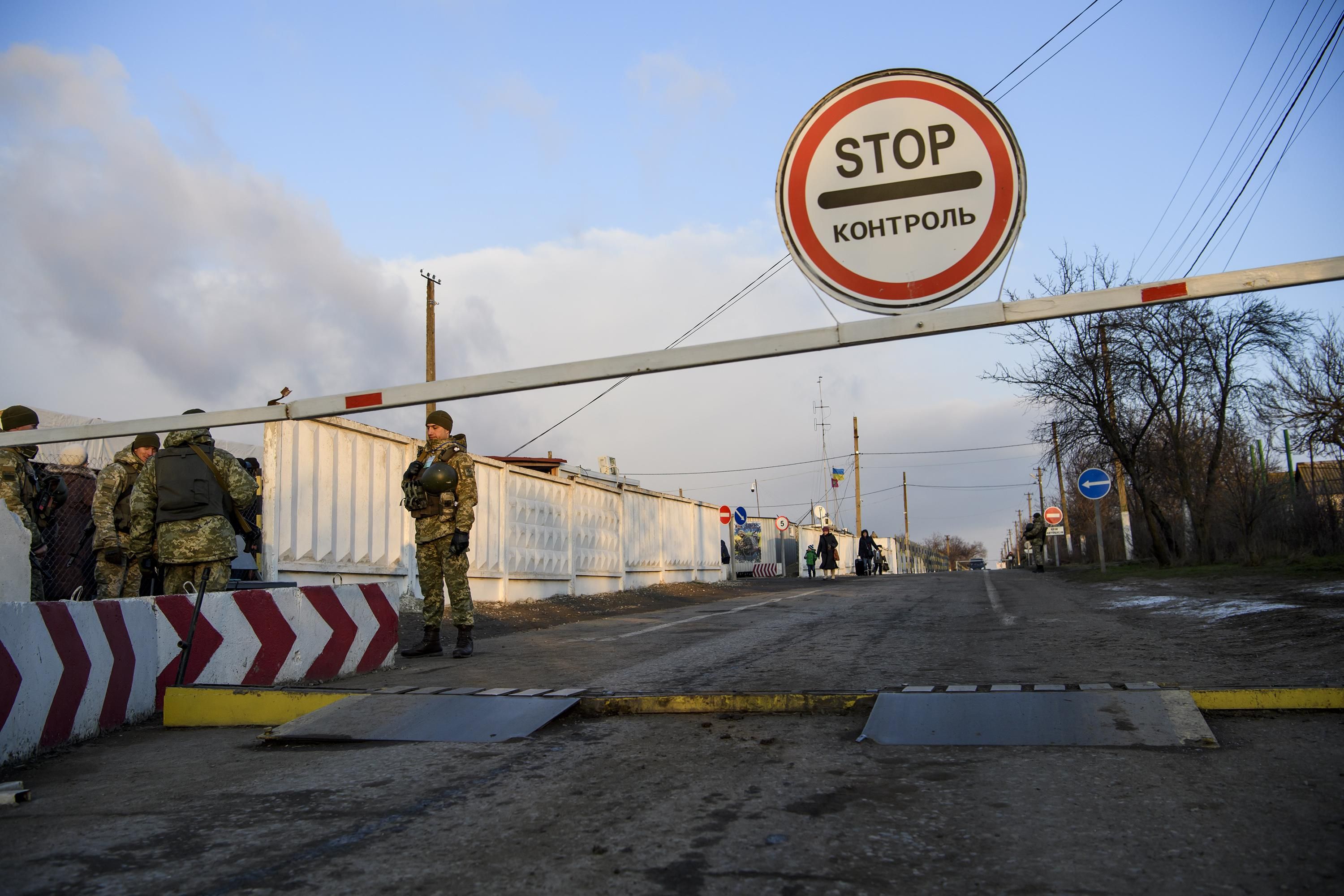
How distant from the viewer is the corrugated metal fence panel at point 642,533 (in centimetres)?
2198

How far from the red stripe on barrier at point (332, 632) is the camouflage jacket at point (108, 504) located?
2.78 metres

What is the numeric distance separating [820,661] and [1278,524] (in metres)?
15.7

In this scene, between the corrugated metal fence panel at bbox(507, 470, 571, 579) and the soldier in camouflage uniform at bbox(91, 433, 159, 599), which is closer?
the soldier in camouflage uniform at bbox(91, 433, 159, 599)

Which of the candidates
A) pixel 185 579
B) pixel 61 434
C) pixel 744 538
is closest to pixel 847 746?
pixel 61 434

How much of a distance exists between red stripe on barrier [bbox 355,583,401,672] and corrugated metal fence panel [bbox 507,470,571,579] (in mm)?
7806

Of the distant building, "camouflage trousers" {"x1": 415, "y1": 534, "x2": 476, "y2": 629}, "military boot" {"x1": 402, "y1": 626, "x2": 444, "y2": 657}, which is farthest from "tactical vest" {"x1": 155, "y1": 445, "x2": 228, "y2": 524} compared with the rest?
the distant building

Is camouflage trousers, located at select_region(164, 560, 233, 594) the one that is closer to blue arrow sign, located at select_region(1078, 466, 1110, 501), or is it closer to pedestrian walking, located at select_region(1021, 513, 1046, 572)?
blue arrow sign, located at select_region(1078, 466, 1110, 501)

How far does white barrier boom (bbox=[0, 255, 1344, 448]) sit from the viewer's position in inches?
119

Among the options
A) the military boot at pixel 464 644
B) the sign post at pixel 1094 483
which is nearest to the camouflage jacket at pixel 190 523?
the military boot at pixel 464 644

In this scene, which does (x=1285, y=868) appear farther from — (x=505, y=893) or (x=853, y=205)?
(x=853, y=205)

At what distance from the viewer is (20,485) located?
7.05 m

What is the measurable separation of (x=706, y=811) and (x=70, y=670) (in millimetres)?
3432

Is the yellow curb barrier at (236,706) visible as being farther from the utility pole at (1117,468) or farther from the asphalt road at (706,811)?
the utility pole at (1117,468)

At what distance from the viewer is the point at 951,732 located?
3814 mm
